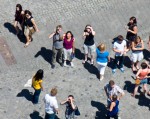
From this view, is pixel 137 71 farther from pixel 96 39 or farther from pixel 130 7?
pixel 130 7

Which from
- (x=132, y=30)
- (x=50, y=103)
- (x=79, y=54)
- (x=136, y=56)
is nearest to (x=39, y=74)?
(x=50, y=103)

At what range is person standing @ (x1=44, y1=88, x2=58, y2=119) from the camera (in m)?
16.4

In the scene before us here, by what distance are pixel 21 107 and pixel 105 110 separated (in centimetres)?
296

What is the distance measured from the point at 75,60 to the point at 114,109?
11.5 feet

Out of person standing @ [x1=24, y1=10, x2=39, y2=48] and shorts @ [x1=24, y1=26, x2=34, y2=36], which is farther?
shorts @ [x1=24, y1=26, x2=34, y2=36]

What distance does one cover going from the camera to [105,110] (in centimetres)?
1823

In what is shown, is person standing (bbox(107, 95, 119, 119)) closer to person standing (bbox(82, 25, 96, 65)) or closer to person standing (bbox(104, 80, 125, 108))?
person standing (bbox(104, 80, 125, 108))

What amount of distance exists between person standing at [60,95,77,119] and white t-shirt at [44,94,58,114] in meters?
0.45

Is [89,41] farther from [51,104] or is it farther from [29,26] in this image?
[51,104]

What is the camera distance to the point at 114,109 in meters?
17.2

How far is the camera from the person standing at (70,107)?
16625 millimetres

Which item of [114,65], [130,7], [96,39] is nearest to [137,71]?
[114,65]

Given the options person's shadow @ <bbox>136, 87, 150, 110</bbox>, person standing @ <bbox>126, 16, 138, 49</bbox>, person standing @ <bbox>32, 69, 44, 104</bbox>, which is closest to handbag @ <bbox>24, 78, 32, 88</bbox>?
person standing @ <bbox>32, 69, 44, 104</bbox>

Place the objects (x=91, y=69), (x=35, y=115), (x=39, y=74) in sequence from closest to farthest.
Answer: (x=39, y=74) < (x=35, y=115) < (x=91, y=69)
